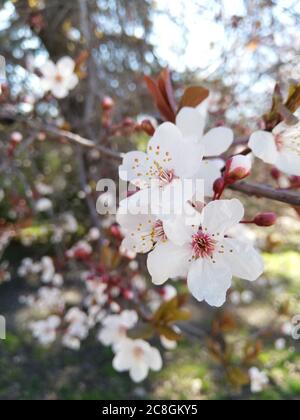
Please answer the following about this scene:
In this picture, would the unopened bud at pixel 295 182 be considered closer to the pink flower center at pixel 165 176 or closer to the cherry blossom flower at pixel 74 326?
the pink flower center at pixel 165 176

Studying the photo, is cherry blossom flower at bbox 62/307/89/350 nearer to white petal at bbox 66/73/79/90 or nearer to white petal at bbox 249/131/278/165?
A: white petal at bbox 66/73/79/90

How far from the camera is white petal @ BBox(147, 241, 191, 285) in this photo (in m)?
0.54

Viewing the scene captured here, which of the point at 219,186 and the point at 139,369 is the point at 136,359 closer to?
the point at 139,369

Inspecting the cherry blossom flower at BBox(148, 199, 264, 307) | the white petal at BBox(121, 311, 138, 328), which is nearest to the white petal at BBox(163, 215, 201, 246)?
the cherry blossom flower at BBox(148, 199, 264, 307)

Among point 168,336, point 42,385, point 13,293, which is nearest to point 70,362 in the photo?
point 42,385

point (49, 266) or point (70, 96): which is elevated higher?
point (70, 96)

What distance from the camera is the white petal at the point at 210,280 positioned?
1.78 feet

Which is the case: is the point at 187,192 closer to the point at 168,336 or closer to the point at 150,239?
the point at 150,239

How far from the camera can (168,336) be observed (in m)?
0.93

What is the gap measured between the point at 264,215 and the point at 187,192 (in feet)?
0.57

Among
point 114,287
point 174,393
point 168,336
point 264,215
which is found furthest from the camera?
point 174,393

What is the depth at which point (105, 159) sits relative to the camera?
1877mm

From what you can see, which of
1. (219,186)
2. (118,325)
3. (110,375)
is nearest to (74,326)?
(118,325)

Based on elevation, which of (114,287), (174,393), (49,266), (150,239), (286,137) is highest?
(286,137)
